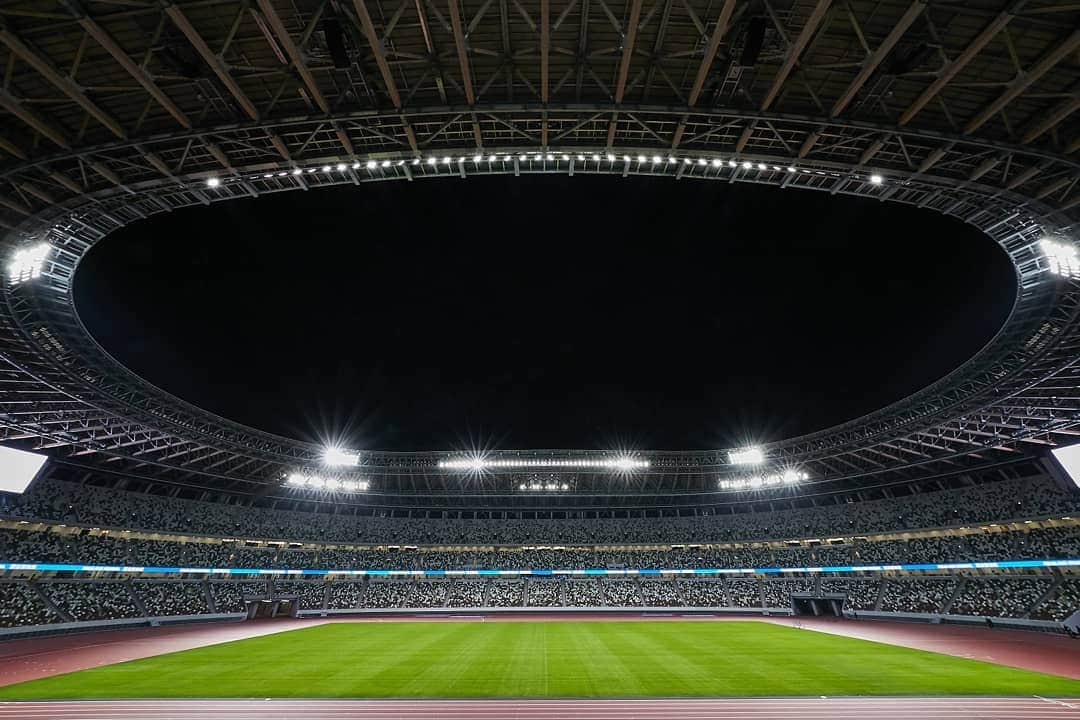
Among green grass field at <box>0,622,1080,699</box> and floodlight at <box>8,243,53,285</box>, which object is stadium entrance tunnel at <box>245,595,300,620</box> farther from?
floodlight at <box>8,243,53,285</box>

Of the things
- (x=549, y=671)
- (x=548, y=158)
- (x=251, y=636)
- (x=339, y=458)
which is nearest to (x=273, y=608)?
(x=339, y=458)

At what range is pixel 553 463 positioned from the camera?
53.4 m

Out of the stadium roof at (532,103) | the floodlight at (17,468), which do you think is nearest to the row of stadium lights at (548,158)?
the stadium roof at (532,103)

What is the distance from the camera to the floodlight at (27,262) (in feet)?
60.9

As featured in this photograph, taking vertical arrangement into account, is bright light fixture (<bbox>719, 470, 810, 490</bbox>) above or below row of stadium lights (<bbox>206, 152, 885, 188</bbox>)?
below

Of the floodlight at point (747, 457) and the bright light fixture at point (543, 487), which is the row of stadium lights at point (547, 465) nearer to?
the floodlight at point (747, 457)

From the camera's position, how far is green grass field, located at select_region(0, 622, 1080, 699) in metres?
17.1

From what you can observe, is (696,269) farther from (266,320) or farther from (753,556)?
(753,556)

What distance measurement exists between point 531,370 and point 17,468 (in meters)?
39.7

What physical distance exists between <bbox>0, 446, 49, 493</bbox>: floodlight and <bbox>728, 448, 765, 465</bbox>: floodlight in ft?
204

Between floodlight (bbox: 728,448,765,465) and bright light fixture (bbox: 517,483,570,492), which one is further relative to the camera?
bright light fixture (bbox: 517,483,570,492)

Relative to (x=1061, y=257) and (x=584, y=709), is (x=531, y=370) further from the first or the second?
(x=1061, y=257)

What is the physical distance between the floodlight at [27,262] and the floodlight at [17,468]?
25.0 metres

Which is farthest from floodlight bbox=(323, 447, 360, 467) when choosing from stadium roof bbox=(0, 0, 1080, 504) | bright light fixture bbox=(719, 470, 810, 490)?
bright light fixture bbox=(719, 470, 810, 490)
